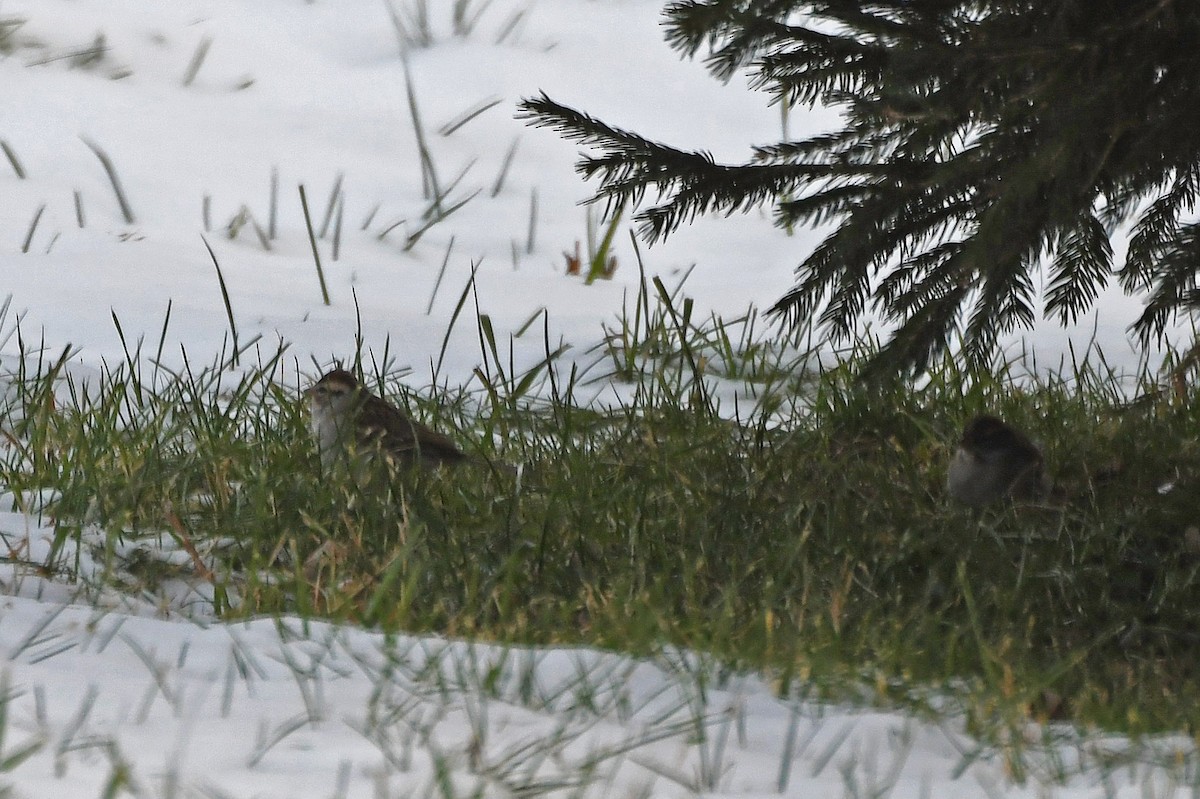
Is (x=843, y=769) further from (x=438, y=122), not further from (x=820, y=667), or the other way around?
(x=438, y=122)

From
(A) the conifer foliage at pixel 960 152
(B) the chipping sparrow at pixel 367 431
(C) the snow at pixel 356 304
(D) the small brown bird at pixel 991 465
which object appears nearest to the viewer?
(C) the snow at pixel 356 304

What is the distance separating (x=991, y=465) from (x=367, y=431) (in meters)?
1.80


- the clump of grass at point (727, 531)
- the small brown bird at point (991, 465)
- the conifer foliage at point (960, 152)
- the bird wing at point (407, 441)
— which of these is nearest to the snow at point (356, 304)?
the clump of grass at point (727, 531)

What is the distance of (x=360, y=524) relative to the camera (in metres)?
4.20

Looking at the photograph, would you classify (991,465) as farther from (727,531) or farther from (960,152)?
(960,152)

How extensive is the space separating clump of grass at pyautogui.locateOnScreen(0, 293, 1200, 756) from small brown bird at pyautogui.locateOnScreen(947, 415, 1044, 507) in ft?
0.25

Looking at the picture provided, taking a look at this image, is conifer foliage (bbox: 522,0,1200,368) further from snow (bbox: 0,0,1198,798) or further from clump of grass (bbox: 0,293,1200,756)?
snow (bbox: 0,0,1198,798)

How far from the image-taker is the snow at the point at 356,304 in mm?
2484


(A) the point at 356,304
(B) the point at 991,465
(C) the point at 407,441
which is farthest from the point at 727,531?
(A) the point at 356,304

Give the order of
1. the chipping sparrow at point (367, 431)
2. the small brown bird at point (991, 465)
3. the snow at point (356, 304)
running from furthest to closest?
the chipping sparrow at point (367, 431)
the small brown bird at point (991, 465)
the snow at point (356, 304)

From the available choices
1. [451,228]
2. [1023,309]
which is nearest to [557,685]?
[1023,309]

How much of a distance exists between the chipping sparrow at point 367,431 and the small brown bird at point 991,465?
1.46 meters

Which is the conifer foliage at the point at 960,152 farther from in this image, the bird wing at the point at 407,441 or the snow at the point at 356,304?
the snow at the point at 356,304

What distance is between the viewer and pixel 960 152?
373 centimetres
